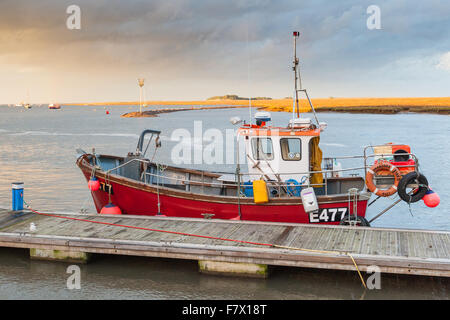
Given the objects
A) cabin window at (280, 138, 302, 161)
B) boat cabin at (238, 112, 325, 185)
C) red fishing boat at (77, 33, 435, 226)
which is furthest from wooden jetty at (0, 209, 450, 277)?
cabin window at (280, 138, 302, 161)

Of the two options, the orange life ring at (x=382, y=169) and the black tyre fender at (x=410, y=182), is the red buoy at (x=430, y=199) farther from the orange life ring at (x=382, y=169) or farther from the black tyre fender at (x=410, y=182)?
the orange life ring at (x=382, y=169)

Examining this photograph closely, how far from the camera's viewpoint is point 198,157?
3281 cm

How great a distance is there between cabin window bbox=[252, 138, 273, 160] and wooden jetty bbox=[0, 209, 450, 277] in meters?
2.05

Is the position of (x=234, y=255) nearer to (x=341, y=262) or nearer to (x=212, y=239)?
(x=212, y=239)

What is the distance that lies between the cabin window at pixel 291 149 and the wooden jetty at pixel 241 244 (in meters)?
2.04

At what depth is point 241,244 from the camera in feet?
27.5

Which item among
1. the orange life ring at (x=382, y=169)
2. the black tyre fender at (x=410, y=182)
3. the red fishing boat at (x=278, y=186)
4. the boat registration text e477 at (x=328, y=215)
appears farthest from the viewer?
the boat registration text e477 at (x=328, y=215)

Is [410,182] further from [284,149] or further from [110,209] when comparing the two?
[110,209]

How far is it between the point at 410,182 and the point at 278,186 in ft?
8.98

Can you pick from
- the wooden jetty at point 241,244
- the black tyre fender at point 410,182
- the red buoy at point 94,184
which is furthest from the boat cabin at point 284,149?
the red buoy at point 94,184

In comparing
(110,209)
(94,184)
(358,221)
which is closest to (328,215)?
(358,221)

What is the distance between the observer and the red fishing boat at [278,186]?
9789 mm

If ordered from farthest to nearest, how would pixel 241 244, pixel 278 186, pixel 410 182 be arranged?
pixel 278 186, pixel 410 182, pixel 241 244
